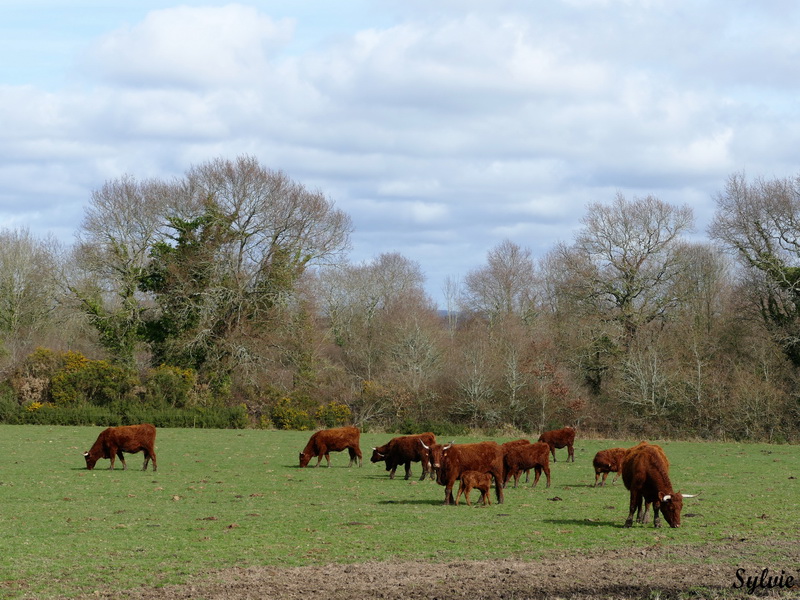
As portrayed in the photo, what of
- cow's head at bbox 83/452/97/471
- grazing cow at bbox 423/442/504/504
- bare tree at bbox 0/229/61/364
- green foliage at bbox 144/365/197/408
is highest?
bare tree at bbox 0/229/61/364

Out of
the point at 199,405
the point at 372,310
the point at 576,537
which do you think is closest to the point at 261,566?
the point at 576,537

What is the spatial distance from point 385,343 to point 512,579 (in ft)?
183

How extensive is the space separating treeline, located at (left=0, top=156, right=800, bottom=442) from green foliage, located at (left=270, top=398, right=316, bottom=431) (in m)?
0.10

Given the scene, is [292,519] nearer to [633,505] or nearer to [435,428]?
[633,505]

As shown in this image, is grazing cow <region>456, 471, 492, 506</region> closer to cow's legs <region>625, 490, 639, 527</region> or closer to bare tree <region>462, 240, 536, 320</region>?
cow's legs <region>625, 490, 639, 527</region>

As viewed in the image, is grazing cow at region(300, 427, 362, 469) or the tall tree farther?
the tall tree

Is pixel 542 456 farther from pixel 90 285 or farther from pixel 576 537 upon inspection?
pixel 90 285

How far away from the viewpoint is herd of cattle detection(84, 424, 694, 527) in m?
15.4

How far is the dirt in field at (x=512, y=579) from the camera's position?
35.1ft

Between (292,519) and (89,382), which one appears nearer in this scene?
(292,519)

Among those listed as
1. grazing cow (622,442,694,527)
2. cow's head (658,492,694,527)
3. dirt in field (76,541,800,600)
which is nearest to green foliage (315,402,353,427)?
grazing cow (622,442,694,527)

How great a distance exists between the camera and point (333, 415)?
56406 millimetres

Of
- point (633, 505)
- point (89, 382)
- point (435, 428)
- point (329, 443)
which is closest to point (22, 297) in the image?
point (89, 382)

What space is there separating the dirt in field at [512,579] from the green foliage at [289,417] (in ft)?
142
